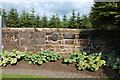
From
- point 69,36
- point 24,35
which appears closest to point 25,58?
point 24,35

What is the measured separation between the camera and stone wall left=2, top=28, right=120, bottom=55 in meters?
5.52

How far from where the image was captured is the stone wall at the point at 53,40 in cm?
552

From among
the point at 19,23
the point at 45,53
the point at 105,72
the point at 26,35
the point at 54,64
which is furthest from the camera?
the point at 19,23

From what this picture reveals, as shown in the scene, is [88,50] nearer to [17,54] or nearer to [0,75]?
[17,54]

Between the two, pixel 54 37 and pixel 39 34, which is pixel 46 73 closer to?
pixel 54 37

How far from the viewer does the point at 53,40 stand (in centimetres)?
557

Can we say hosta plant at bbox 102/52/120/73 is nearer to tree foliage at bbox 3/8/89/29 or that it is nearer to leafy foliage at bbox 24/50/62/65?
leafy foliage at bbox 24/50/62/65

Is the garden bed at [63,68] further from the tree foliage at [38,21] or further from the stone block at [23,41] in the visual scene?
the tree foliage at [38,21]

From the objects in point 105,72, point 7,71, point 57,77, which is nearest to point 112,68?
point 105,72

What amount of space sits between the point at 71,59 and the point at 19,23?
11194mm

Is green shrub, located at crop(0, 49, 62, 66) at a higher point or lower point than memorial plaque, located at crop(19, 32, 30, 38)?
lower

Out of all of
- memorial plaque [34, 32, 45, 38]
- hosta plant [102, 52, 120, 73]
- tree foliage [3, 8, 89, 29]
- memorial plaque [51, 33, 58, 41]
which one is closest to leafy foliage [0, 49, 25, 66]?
memorial plaque [34, 32, 45, 38]

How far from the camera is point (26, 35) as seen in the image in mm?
5539

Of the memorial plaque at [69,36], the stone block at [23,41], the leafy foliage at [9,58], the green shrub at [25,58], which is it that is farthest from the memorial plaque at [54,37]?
the leafy foliage at [9,58]
